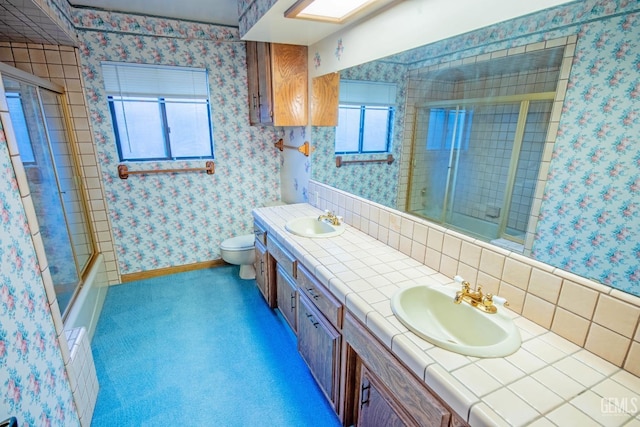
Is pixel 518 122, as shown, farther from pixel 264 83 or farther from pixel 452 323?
pixel 264 83

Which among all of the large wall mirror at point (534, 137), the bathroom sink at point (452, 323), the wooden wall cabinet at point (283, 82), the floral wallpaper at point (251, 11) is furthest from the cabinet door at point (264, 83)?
the bathroom sink at point (452, 323)

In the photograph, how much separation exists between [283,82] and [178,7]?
3.30ft

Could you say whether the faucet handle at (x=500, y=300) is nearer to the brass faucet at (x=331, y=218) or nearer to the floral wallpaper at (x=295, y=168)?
the brass faucet at (x=331, y=218)

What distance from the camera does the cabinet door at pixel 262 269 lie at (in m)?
2.44

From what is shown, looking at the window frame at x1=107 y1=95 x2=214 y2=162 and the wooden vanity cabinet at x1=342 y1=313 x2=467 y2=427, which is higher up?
the window frame at x1=107 y1=95 x2=214 y2=162

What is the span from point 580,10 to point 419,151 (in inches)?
34.2

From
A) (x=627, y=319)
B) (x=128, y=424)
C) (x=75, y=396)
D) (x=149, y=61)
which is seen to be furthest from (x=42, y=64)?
(x=627, y=319)

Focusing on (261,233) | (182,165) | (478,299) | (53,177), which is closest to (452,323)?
(478,299)

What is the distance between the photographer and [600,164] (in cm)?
95

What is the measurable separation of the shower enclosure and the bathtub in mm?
66

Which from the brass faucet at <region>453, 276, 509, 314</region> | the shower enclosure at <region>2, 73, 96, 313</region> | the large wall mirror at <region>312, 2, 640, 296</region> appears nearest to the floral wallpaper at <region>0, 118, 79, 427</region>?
the shower enclosure at <region>2, 73, 96, 313</region>

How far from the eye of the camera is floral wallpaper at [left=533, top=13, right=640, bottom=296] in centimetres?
88

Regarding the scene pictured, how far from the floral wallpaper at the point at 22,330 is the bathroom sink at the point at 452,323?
4.03 feet

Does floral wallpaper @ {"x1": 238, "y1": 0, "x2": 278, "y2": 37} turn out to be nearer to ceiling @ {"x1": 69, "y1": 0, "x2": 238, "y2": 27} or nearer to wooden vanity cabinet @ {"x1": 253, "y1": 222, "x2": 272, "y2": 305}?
ceiling @ {"x1": 69, "y1": 0, "x2": 238, "y2": 27}
